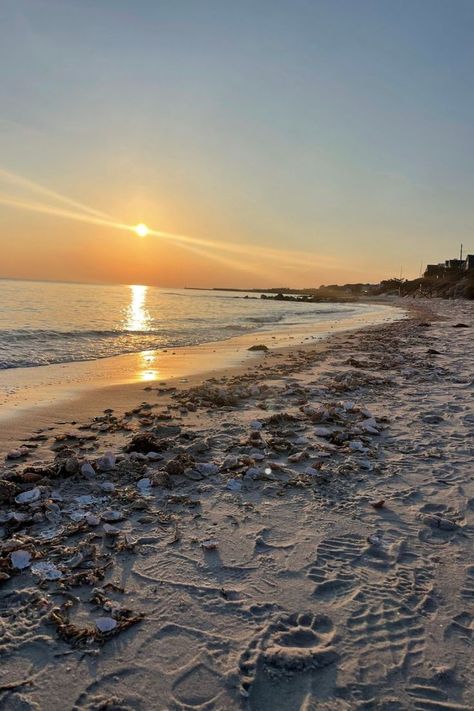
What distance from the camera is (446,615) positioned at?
2.58 metres

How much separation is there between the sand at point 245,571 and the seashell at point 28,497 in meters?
0.06

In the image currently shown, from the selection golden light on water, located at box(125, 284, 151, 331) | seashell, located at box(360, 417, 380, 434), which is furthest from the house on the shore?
seashell, located at box(360, 417, 380, 434)

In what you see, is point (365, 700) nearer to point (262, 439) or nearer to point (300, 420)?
point (262, 439)

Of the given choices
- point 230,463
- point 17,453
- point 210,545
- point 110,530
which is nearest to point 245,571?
point 210,545

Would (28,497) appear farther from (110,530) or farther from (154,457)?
(154,457)

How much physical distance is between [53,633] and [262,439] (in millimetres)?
3441

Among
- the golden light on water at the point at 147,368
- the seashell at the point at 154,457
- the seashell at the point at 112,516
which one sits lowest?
the seashell at the point at 112,516

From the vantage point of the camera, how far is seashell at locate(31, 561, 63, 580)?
288 cm

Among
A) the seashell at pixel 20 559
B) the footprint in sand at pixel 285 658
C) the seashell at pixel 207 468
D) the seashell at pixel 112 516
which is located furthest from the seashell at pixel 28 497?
the footprint in sand at pixel 285 658

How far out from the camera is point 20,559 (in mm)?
3010

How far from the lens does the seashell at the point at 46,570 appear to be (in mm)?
2883

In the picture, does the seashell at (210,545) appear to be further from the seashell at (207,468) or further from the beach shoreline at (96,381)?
the beach shoreline at (96,381)

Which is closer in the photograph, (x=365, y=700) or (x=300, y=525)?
(x=365, y=700)

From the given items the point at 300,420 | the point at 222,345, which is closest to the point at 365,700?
the point at 300,420
